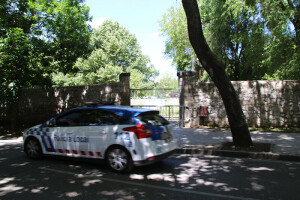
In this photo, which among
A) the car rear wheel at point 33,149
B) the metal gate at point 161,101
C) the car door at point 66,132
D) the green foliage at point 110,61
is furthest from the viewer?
the green foliage at point 110,61

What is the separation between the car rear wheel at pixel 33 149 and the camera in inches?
267

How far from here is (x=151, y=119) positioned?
18.9 feet

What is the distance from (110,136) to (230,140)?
16.4 feet

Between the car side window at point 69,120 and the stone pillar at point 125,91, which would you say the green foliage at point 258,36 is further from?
the car side window at point 69,120

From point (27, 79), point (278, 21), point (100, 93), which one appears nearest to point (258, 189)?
point (100, 93)

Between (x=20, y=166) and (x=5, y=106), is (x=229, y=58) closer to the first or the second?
(x=5, y=106)

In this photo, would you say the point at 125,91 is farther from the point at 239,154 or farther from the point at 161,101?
the point at 239,154

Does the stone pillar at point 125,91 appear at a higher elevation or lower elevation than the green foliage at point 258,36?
lower

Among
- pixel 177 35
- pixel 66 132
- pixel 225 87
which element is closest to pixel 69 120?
pixel 66 132

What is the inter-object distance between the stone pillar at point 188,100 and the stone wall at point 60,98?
2.91 m

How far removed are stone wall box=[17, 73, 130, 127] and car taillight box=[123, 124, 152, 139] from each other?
7226 mm

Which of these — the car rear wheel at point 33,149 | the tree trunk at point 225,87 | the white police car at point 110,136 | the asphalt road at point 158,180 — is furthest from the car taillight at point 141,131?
the tree trunk at point 225,87

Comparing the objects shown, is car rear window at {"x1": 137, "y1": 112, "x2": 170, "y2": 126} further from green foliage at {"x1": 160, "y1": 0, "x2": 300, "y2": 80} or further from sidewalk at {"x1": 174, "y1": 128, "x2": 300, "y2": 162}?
green foliage at {"x1": 160, "y1": 0, "x2": 300, "y2": 80}

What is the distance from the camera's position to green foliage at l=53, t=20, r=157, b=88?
3994 centimetres
